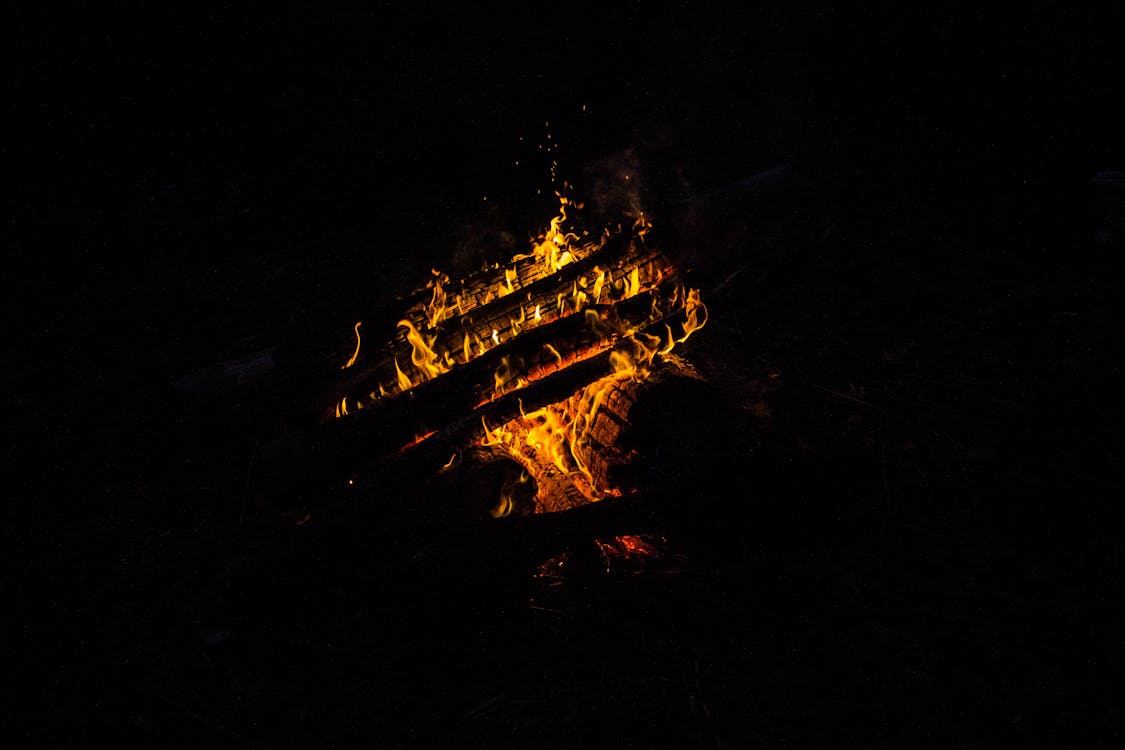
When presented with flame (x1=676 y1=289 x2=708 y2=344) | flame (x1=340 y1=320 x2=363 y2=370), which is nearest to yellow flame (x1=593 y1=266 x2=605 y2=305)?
flame (x1=676 y1=289 x2=708 y2=344)

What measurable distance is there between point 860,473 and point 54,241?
260 inches

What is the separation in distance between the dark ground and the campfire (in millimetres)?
323

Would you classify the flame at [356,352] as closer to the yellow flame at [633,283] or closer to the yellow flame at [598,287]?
the yellow flame at [598,287]

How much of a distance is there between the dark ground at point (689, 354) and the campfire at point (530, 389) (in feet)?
1.06

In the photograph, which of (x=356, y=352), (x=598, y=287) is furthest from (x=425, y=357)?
(x=598, y=287)

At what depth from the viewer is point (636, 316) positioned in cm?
350

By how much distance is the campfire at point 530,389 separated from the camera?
2.99 meters

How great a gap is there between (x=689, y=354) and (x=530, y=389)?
1151mm

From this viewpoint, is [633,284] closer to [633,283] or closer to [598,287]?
[633,283]

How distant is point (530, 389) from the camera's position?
3109 millimetres

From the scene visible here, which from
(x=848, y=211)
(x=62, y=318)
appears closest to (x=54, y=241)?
(x=62, y=318)

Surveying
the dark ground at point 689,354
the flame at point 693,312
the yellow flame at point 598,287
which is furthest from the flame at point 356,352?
the flame at point 693,312

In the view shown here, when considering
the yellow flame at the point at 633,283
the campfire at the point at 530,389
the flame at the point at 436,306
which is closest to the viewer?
the campfire at the point at 530,389

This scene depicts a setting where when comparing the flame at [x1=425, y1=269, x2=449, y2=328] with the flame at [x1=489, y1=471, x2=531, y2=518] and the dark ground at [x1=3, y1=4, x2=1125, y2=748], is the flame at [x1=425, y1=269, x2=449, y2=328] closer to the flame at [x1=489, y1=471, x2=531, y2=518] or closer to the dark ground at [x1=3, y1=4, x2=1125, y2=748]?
the dark ground at [x1=3, y1=4, x2=1125, y2=748]
